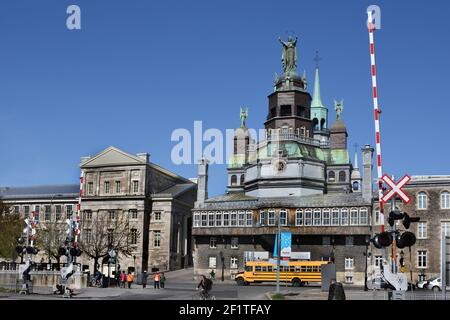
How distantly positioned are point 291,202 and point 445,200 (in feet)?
59.9

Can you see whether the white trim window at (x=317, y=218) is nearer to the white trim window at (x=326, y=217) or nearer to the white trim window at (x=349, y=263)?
the white trim window at (x=326, y=217)

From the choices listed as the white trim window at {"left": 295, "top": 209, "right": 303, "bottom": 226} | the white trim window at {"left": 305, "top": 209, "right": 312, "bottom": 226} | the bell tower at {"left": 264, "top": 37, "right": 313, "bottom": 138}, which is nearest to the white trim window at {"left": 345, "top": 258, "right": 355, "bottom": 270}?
the white trim window at {"left": 305, "top": 209, "right": 312, "bottom": 226}

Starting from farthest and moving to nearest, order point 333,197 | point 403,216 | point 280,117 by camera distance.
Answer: point 280,117, point 333,197, point 403,216

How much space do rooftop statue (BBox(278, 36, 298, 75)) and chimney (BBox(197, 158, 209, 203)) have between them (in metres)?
19.9

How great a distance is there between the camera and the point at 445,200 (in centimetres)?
6881

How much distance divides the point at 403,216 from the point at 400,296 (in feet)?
8.54

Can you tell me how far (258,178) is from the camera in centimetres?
8381

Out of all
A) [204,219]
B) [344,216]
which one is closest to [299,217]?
[344,216]

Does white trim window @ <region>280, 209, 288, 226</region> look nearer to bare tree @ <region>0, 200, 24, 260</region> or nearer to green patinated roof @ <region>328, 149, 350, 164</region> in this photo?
green patinated roof @ <region>328, 149, 350, 164</region>

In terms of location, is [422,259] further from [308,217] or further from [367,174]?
[308,217]

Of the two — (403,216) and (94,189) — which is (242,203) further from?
(403,216)

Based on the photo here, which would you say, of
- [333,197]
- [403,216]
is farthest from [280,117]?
[403,216]

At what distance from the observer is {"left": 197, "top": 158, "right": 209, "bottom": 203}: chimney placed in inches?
3327

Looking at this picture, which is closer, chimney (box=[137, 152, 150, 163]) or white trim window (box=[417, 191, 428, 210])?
white trim window (box=[417, 191, 428, 210])
